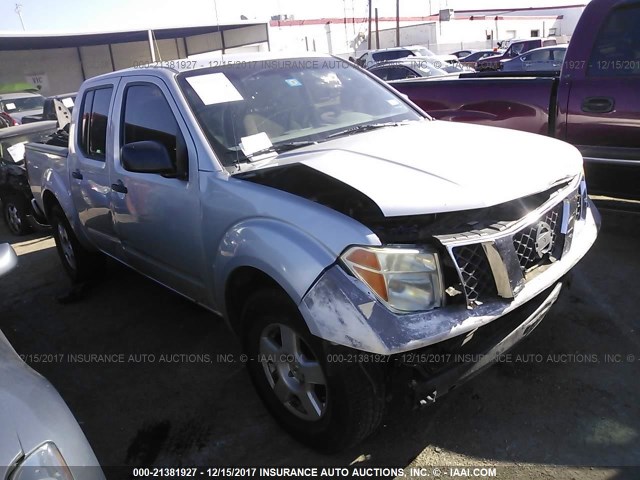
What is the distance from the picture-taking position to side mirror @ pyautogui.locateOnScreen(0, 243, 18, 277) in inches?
85.3

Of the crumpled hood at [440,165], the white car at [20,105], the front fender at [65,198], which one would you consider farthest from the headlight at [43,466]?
the white car at [20,105]

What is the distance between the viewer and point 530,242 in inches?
91.2

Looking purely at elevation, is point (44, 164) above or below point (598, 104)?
below

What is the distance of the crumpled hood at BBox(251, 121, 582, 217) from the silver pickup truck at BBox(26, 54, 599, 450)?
0.04 feet

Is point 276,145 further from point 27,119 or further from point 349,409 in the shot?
point 27,119

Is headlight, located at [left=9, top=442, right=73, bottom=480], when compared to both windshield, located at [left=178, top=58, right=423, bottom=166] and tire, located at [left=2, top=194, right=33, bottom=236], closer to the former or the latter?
windshield, located at [left=178, top=58, right=423, bottom=166]

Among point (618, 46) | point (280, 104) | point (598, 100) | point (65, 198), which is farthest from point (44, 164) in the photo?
point (618, 46)

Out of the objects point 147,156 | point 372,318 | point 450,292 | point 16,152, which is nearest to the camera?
point 372,318

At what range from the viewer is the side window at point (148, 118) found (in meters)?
3.16

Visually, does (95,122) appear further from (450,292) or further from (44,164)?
(450,292)

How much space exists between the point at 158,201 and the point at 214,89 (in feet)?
2.52

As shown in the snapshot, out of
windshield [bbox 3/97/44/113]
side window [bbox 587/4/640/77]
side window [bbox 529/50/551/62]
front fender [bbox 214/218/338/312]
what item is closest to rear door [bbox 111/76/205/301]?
front fender [bbox 214/218/338/312]

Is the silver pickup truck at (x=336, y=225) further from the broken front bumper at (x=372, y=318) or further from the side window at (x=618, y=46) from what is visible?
the side window at (x=618, y=46)

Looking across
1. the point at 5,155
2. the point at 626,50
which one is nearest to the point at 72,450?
the point at 626,50
